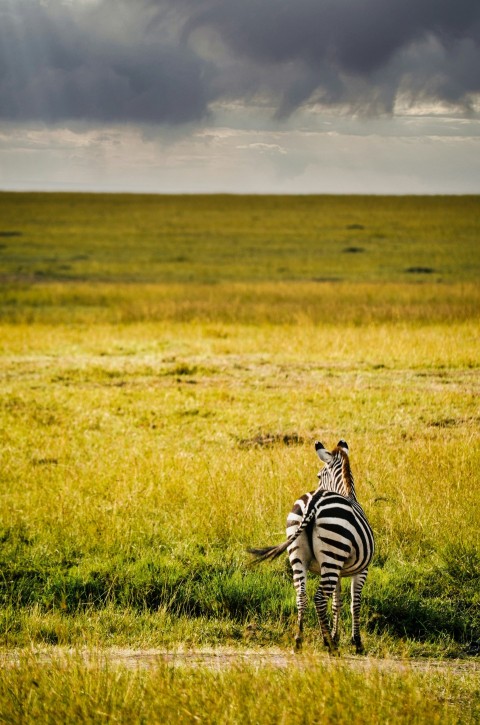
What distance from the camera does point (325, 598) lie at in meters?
5.32

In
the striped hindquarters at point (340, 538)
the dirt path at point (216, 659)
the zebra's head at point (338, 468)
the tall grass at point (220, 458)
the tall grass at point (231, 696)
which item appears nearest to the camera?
the tall grass at point (231, 696)

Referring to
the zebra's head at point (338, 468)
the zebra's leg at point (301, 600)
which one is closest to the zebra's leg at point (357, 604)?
the zebra's leg at point (301, 600)

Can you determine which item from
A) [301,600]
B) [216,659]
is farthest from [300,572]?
[216,659]

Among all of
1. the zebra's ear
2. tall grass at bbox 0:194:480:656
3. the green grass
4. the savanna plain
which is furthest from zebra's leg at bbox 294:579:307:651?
the green grass

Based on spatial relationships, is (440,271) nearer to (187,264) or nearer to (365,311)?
(187,264)

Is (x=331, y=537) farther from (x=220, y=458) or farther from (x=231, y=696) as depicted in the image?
(x=220, y=458)

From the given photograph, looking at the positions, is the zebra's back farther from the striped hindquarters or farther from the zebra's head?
the zebra's head

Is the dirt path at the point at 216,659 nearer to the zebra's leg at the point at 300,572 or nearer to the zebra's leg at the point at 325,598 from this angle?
the zebra's leg at the point at 325,598

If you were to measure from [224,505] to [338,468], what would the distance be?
8.61ft

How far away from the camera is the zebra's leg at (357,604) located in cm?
559

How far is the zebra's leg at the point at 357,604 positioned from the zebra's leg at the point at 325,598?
0.67 ft

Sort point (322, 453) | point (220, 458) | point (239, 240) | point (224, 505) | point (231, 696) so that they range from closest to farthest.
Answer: point (231, 696) → point (322, 453) → point (224, 505) → point (220, 458) → point (239, 240)

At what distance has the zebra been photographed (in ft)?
17.4

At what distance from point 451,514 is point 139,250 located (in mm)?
62403
